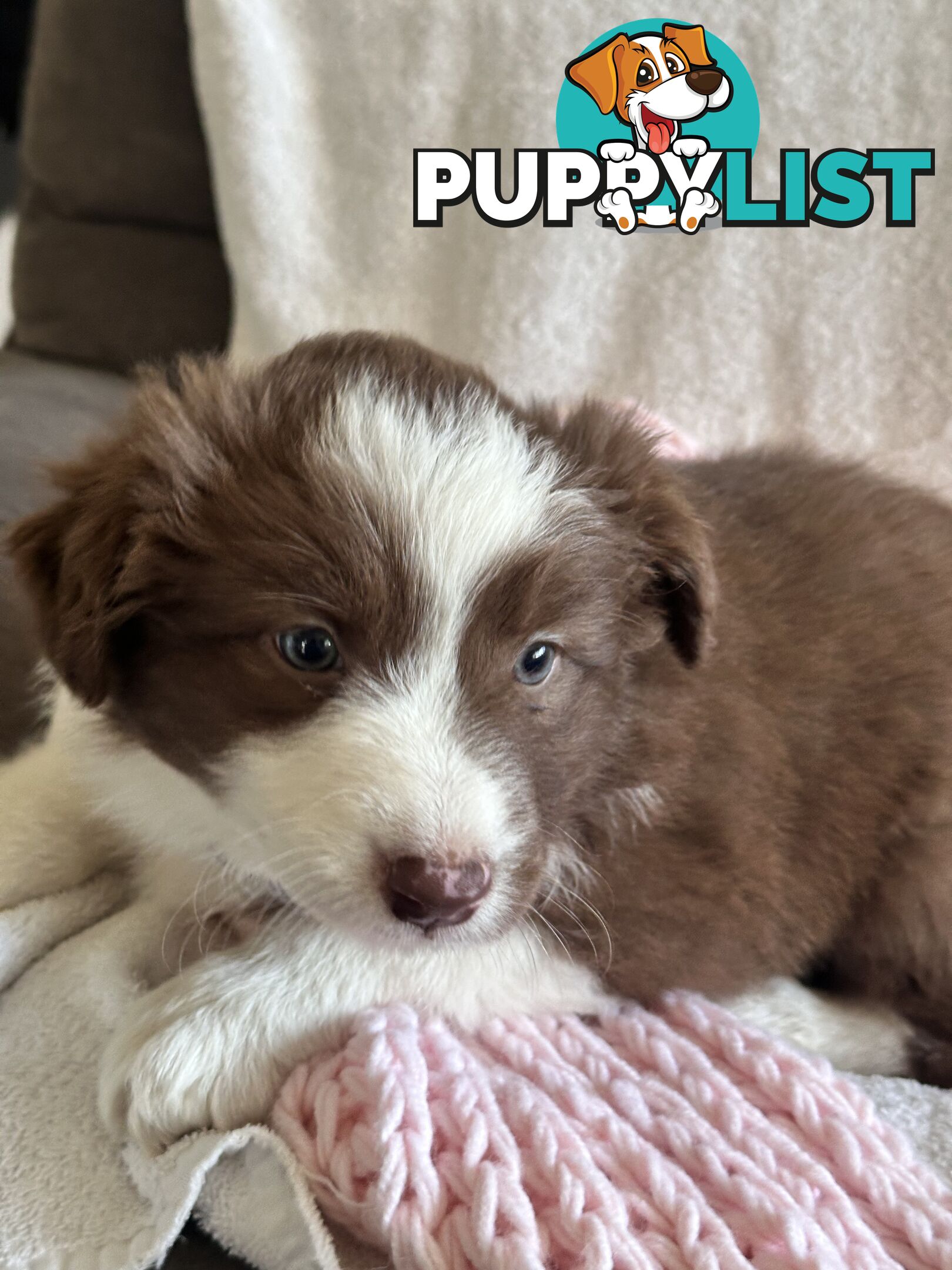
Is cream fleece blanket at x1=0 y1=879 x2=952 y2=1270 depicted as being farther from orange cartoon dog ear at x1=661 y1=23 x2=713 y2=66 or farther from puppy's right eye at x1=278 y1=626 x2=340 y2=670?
orange cartoon dog ear at x1=661 y1=23 x2=713 y2=66

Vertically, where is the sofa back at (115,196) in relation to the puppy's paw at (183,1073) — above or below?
above

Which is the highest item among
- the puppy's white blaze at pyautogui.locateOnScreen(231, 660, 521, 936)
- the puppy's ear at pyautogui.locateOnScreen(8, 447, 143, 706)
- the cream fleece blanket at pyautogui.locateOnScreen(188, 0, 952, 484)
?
the cream fleece blanket at pyautogui.locateOnScreen(188, 0, 952, 484)

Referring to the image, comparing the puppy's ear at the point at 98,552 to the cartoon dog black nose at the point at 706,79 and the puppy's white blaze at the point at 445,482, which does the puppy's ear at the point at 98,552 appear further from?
the cartoon dog black nose at the point at 706,79

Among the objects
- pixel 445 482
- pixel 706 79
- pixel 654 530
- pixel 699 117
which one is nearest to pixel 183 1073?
pixel 445 482

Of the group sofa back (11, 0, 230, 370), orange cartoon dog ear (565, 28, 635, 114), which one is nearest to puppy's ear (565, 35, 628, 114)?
orange cartoon dog ear (565, 28, 635, 114)

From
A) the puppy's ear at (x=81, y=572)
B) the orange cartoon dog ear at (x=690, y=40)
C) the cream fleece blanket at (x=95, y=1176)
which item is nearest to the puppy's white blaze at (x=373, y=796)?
the puppy's ear at (x=81, y=572)

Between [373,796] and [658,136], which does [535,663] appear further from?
[658,136]
